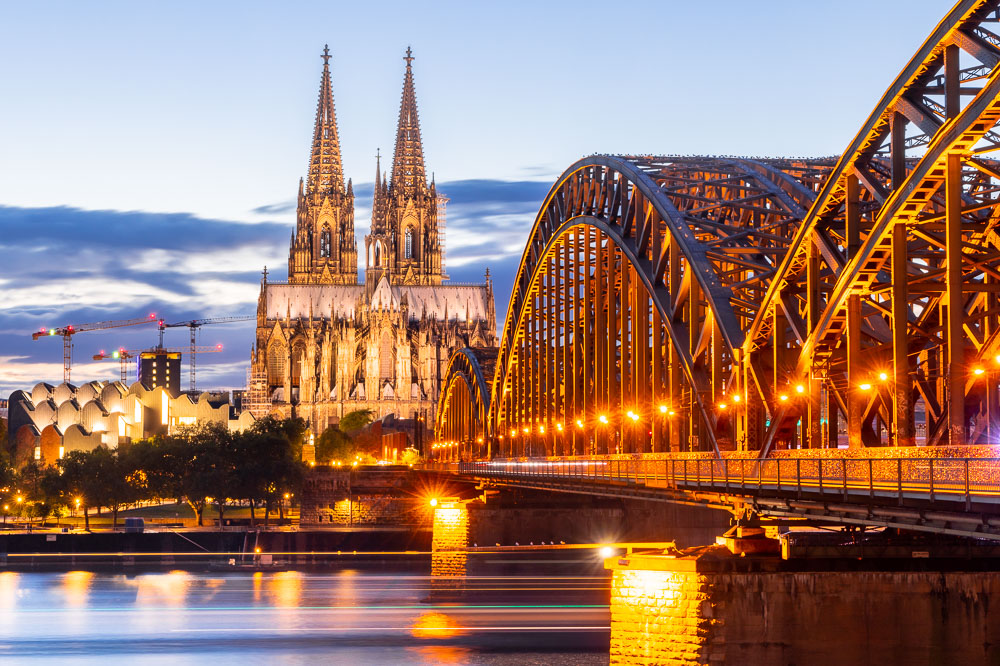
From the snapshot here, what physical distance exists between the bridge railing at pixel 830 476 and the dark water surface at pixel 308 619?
48.1 feet

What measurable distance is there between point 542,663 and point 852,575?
26092 mm

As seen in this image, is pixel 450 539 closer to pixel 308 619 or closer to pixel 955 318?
pixel 308 619

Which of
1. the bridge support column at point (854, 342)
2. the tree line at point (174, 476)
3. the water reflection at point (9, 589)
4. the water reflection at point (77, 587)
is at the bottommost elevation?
the water reflection at point (9, 589)

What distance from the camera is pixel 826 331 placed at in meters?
41.2

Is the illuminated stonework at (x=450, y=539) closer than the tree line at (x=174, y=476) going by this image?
Yes

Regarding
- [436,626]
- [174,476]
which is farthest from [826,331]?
[174,476]

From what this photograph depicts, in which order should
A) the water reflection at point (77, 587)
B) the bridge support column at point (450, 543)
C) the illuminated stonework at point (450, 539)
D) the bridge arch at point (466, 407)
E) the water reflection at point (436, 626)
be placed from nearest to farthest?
the water reflection at point (436, 626)
the water reflection at point (77, 587)
the bridge support column at point (450, 543)
the illuminated stonework at point (450, 539)
the bridge arch at point (466, 407)

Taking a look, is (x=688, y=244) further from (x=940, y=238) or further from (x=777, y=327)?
(x=940, y=238)

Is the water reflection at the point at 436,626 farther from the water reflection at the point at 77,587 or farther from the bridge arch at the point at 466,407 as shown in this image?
the bridge arch at the point at 466,407

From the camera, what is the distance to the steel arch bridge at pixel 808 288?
113 feet

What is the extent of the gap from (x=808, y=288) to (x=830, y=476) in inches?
418

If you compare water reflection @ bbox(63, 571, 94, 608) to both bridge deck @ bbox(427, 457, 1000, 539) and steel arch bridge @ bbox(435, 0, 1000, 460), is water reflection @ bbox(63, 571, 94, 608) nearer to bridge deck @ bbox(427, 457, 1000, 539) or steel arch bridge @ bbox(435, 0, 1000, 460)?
steel arch bridge @ bbox(435, 0, 1000, 460)

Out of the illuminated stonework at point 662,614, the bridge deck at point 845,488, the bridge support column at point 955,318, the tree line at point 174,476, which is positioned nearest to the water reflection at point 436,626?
the bridge deck at point 845,488

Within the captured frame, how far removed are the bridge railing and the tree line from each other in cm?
10187
